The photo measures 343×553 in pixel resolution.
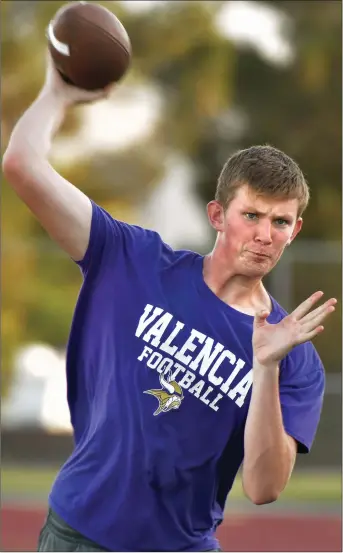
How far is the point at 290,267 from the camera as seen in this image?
46.5 ft

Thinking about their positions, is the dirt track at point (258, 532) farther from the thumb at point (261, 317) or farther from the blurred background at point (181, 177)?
the thumb at point (261, 317)

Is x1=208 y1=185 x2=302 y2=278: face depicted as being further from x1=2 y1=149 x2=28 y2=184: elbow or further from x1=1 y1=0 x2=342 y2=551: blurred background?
Answer: x1=1 y1=0 x2=342 y2=551: blurred background

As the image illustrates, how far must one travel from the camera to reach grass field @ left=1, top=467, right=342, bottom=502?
12.0 m

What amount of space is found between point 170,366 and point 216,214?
510 mm

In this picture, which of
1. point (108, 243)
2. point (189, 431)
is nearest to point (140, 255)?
point (108, 243)

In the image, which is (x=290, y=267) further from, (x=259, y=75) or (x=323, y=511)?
(x=259, y=75)

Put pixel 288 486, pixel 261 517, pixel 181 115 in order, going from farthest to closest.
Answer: pixel 181 115, pixel 288 486, pixel 261 517

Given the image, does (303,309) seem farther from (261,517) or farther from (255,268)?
(261,517)

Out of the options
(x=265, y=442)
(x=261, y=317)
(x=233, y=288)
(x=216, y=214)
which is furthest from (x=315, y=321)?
(x=216, y=214)

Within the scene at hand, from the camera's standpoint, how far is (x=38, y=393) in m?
15.3

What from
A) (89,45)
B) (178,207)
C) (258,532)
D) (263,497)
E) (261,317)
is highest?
(178,207)

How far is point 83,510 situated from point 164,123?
18.1 meters

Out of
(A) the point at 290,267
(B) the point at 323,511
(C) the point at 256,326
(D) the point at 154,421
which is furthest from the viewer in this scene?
(A) the point at 290,267

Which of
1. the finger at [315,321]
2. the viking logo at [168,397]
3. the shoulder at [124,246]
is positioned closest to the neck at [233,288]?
the shoulder at [124,246]
